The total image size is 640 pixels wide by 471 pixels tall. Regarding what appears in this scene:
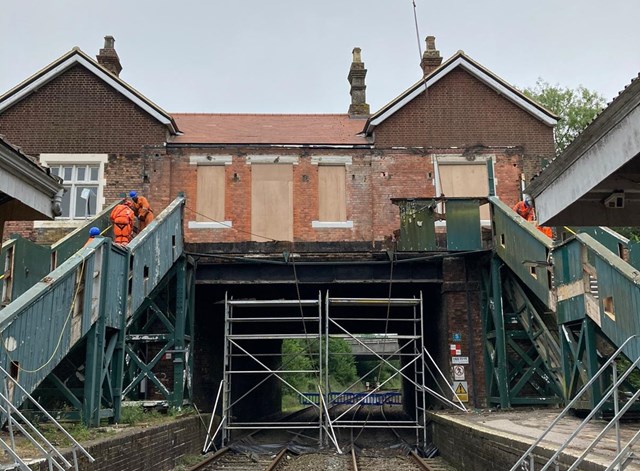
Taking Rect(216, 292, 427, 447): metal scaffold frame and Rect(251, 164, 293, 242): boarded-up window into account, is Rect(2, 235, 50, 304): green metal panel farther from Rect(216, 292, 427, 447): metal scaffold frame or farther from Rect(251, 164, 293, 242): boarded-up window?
Rect(251, 164, 293, 242): boarded-up window

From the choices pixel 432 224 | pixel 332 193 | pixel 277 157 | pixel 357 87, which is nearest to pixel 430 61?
pixel 357 87

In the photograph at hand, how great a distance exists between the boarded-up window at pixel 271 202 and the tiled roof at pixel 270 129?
0.87 meters

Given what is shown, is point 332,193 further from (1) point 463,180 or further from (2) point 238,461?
(2) point 238,461

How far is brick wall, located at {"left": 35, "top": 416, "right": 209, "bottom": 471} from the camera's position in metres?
8.12

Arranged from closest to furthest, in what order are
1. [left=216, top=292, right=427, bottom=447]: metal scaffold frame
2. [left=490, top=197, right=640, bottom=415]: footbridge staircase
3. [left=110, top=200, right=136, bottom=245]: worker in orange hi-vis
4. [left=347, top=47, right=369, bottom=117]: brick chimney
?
[left=490, top=197, right=640, bottom=415]: footbridge staircase
[left=110, top=200, right=136, bottom=245]: worker in orange hi-vis
[left=216, top=292, right=427, bottom=447]: metal scaffold frame
[left=347, top=47, right=369, bottom=117]: brick chimney

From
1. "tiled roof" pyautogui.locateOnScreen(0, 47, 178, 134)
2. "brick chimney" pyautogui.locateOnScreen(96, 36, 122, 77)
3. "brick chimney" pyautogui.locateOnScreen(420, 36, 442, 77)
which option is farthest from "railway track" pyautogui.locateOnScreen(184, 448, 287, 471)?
"brick chimney" pyautogui.locateOnScreen(96, 36, 122, 77)

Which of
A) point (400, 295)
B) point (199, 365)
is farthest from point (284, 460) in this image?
point (400, 295)

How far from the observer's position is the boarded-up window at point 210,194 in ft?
61.8

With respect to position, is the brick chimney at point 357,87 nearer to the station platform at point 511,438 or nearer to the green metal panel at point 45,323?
the station platform at point 511,438

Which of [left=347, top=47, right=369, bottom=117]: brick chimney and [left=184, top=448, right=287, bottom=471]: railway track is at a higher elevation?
[left=347, top=47, right=369, bottom=117]: brick chimney

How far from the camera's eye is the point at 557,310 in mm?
11484

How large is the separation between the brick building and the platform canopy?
35.4 ft

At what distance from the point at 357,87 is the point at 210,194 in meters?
8.28

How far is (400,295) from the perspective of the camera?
19625mm
